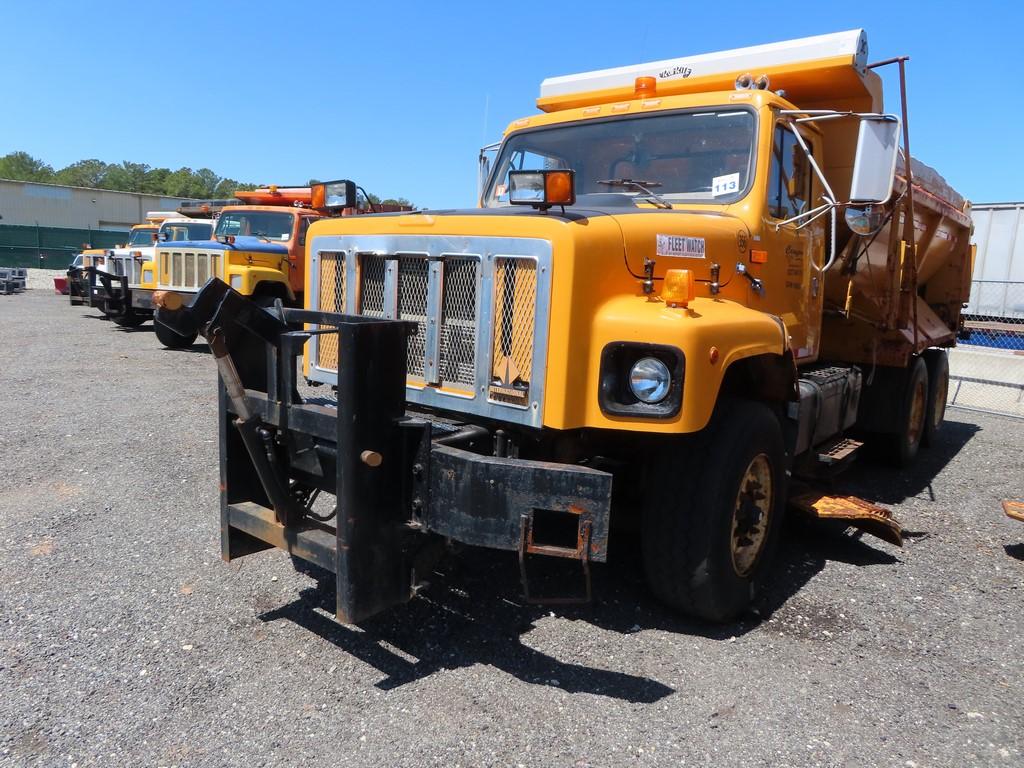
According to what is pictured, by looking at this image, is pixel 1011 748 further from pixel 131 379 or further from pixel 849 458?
pixel 131 379

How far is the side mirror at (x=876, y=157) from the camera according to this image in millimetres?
4145

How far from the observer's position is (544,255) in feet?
10.5

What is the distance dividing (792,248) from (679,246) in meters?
1.35

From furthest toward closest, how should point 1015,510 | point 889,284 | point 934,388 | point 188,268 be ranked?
1. point 188,268
2. point 934,388
3. point 889,284
4. point 1015,510

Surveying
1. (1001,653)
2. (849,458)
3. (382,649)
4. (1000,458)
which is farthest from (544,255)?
(1000,458)

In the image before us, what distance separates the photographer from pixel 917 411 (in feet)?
25.0

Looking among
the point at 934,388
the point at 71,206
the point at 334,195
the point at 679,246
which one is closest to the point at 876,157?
the point at 679,246

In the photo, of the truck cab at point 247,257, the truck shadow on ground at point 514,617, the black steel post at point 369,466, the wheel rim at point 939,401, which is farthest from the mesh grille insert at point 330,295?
the truck cab at point 247,257

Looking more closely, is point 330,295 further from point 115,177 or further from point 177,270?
point 115,177

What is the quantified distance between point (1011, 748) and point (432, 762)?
2.12 m

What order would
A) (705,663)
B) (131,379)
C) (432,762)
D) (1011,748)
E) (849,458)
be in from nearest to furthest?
(432,762) → (1011,748) → (705,663) → (849,458) → (131,379)

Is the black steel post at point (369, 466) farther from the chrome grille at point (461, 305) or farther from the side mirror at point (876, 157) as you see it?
the side mirror at point (876, 157)

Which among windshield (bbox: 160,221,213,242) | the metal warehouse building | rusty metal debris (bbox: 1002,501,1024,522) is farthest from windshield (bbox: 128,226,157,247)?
the metal warehouse building

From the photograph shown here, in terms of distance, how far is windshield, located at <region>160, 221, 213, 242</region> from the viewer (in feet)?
52.4
